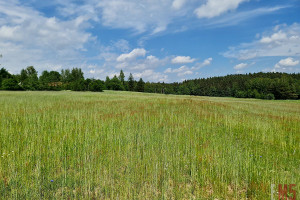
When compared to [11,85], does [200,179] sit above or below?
below

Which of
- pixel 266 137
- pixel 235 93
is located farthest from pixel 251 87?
A: pixel 266 137

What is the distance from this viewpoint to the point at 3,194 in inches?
121

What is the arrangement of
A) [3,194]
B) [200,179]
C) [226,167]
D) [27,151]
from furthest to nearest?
1. [27,151]
2. [226,167]
3. [200,179]
4. [3,194]

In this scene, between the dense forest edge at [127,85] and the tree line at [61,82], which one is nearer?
the tree line at [61,82]

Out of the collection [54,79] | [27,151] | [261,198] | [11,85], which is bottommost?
[261,198]

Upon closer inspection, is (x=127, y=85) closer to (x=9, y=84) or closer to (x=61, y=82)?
(x=61, y=82)

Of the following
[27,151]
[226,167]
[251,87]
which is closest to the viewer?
[226,167]

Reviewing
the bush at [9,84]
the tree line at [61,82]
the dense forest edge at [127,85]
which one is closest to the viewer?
the bush at [9,84]

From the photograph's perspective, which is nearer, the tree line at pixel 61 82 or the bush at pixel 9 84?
the bush at pixel 9 84

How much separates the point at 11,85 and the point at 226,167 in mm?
94986

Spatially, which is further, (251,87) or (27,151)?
(251,87)

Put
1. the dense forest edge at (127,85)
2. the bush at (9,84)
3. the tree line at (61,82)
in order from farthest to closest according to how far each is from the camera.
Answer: the dense forest edge at (127,85) < the tree line at (61,82) < the bush at (9,84)

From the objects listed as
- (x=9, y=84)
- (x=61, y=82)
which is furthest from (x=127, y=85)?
(x=9, y=84)

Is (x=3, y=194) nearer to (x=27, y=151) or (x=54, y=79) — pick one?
(x=27, y=151)
